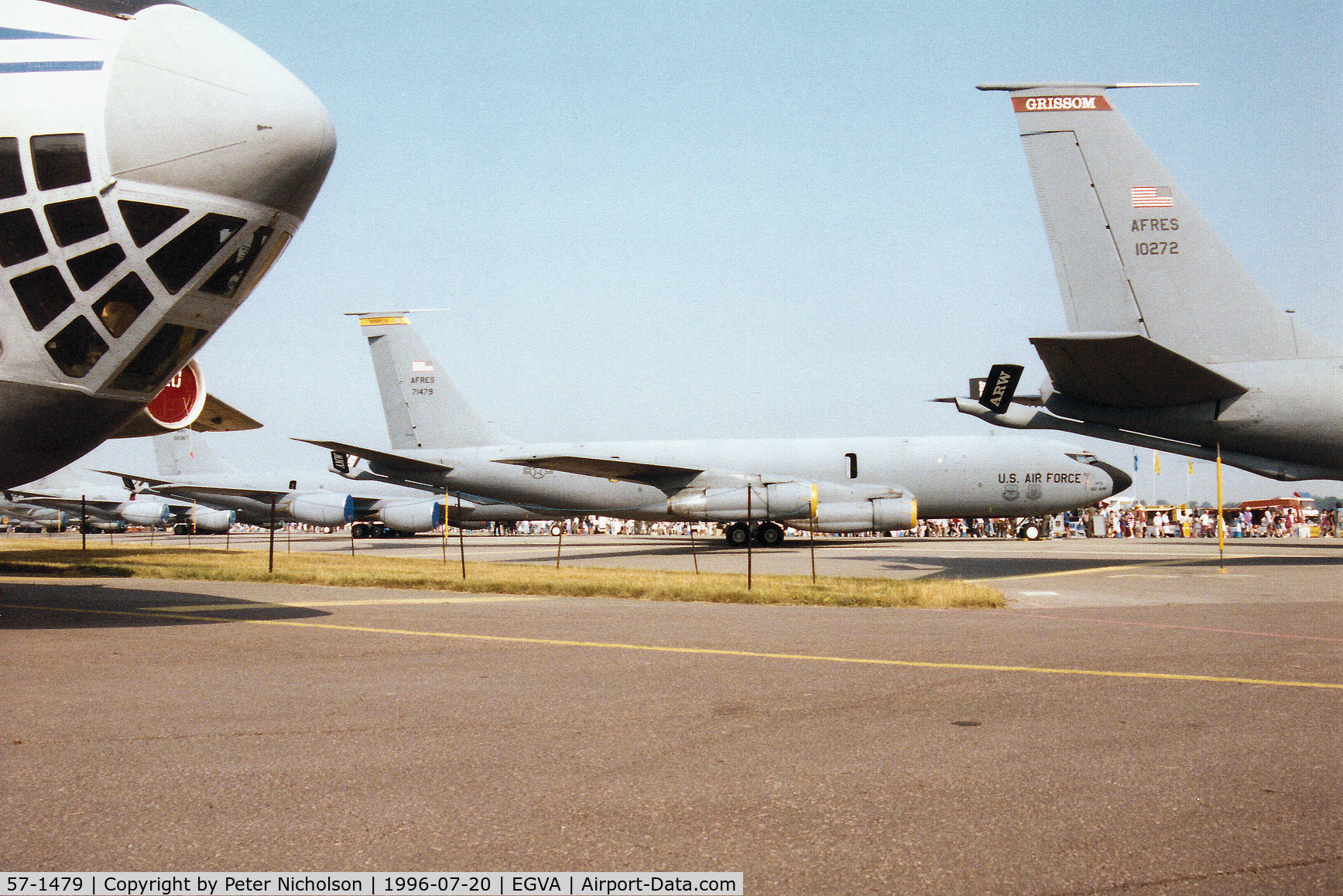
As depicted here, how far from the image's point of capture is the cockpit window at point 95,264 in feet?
23.6

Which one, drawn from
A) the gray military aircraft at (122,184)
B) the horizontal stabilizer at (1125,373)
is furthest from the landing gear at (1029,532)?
the gray military aircraft at (122,184)

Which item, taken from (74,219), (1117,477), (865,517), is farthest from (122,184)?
(1117,477)

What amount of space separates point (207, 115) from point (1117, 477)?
32.4m

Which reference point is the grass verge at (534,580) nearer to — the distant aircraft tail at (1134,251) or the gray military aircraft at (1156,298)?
the gray military aircraft at (1156,298)

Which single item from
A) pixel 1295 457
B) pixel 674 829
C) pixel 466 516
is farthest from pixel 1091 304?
pixel 466 516

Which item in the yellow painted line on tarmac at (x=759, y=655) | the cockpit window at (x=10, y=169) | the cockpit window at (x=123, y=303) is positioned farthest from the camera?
the cockpit window at (x=123, y=303)

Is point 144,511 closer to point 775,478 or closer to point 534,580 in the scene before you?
point 775,478

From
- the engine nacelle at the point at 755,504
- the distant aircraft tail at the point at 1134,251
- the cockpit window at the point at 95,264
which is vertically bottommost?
the engine nacelle at the point at 755,504

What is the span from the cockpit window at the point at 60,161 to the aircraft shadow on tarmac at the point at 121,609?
4.56m

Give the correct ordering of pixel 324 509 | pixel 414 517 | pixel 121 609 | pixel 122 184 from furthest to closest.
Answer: pixel 324 509, pixel 414 517, pixel 121 609, pixel 122 184

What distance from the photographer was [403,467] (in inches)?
1432

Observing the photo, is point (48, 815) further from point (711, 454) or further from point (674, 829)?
point (711, 454)

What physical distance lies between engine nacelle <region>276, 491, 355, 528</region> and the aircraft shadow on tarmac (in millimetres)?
35196

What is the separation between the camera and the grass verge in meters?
13.1
